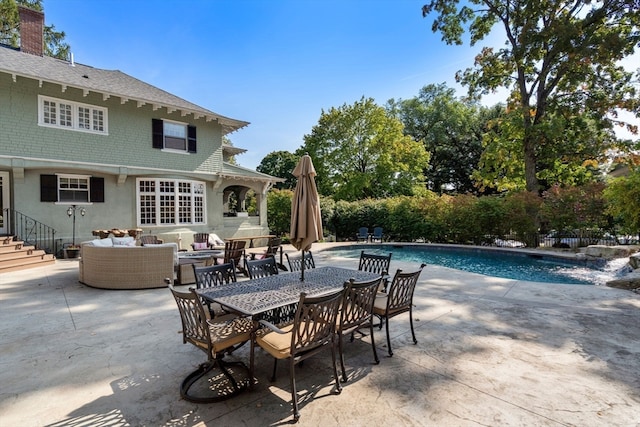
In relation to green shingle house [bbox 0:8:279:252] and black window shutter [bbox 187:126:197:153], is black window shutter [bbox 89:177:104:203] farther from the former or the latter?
black window shutter [bbox 187:126:197:153]

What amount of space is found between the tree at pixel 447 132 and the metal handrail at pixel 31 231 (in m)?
28.2

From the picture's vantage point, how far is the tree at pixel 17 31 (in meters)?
19.8

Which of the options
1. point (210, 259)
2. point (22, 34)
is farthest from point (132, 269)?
point (22, 34)

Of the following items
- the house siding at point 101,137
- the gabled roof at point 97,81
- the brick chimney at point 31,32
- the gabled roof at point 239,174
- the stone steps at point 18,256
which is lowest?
the stone steps at point 18,256

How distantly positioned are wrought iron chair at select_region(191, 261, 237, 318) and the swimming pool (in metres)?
8.58

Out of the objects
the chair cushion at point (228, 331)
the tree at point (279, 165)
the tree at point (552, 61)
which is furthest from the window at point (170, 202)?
the tree at point (279, 165)

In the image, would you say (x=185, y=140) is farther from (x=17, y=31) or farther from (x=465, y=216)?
(x=17, y=31)

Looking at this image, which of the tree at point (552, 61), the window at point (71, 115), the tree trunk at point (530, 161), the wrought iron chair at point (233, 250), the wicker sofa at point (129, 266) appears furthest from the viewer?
the tree trunk at point (530, 161)

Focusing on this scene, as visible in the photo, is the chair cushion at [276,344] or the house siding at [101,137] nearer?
the chair cushion at [276,344]

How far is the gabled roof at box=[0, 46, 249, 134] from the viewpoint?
35.0 feet

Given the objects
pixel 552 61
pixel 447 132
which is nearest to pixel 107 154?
pixel 552 61

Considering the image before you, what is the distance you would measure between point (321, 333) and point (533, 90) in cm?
1893

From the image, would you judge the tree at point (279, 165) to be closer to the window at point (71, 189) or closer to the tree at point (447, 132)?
the tree at point (447, 132)

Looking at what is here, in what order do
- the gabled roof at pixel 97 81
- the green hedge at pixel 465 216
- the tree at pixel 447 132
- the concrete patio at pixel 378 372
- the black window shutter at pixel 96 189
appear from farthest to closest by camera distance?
1. the tree at pixel 447 132
2. the green hedge at pixel 465 216
3. the black window shutter at pixel 96 189
4. the gabled roof at pixel 97 81
5. the concrete patio at pixel 378 372
